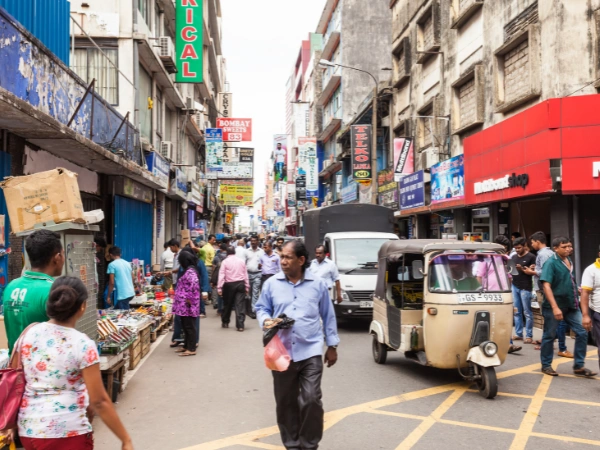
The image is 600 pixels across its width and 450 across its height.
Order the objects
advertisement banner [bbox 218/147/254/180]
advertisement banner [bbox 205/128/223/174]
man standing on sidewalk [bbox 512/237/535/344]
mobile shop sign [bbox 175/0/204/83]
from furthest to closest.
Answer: advertisement banner [bbox 218/147/254/180]
advertisement banner [bbox 205/128/223/174]
mobile shop sign [bbox 175/0/204/83]
man standing on sidewalk [bbox 512/237/535/344]

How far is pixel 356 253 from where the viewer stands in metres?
13.5

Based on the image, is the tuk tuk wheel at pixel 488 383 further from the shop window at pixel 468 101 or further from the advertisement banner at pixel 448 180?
Result: the shop window at pixel 468 101

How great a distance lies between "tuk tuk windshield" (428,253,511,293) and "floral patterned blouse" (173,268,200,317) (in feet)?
13.2

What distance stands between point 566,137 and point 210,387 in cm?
898

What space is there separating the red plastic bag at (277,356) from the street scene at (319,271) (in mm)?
25

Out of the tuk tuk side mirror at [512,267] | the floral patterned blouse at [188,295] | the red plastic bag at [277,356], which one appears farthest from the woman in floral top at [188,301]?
the red plastic bag at [277,356]

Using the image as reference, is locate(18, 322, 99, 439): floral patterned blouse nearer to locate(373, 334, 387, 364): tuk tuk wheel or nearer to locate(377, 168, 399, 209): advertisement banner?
locate(373, 334, 387, 364): tuk tuk wheel

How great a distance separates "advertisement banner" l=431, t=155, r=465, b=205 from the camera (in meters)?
18.0

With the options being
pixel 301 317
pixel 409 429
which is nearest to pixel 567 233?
pixel 409 429

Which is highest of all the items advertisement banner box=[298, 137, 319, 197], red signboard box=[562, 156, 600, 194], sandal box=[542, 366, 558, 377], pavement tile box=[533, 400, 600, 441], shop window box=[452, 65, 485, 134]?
advertisement banner box=[298, 137, 319, 197]

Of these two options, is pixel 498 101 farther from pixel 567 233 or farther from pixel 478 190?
pixel 567 233

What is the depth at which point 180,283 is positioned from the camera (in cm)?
977

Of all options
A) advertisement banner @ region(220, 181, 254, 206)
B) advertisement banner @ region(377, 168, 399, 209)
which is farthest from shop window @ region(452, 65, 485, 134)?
advertisement banner @ region(220, 181, 254, 206)

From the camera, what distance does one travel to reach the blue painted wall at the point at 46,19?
871cm
